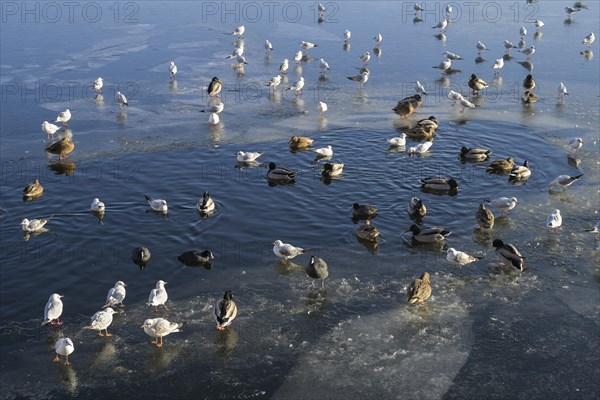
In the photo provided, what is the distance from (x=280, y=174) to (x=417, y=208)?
437cm

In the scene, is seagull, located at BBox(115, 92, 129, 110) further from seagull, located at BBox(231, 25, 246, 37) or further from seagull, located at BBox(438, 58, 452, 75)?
seagull, located at BBox(438, 58, 452, 75)

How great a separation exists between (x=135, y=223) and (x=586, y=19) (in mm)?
33795

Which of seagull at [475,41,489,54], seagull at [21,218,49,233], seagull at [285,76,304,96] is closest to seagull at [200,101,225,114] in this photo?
seagull at [285,76,304,96]

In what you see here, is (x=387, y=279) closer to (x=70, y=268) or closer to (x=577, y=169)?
(x=70, y=268)

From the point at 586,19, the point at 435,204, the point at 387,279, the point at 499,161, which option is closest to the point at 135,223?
the point at 387,279

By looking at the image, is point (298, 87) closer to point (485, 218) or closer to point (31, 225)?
point (485, 218)

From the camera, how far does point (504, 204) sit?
59.5ft

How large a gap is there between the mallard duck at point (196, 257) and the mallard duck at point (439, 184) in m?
6.95

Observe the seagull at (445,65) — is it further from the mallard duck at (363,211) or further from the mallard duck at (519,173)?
the mallard duck at (363,211)

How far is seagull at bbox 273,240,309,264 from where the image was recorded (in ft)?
52.2

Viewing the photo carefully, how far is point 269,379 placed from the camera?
12.1 meters

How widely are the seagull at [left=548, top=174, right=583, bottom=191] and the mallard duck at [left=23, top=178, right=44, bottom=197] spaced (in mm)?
14376

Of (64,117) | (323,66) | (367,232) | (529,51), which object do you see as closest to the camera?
(367,232)

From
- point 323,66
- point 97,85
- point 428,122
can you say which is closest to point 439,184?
point 428,122
